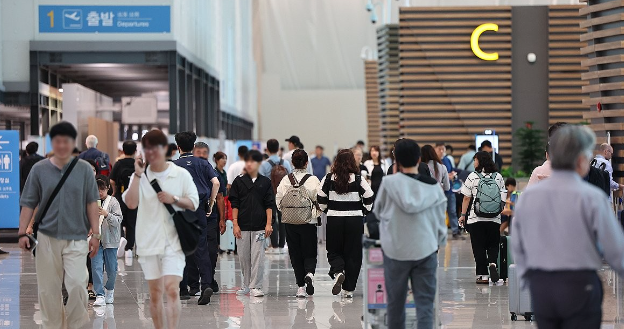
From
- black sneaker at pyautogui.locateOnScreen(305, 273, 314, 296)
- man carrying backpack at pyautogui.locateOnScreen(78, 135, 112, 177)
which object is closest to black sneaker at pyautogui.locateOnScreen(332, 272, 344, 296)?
black sneaker at pyautogui.locateOnScreen(305, 273, 314, 296)

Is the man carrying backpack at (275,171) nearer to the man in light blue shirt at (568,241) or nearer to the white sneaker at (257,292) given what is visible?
the white sneaker at (257,292)

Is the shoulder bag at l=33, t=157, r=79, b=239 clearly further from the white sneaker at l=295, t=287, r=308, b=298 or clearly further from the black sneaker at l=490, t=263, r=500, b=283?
the black sneaker at l=490, t=263, r=500, b=283

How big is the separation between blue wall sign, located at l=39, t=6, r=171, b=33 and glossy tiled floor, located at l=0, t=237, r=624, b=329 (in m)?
9.16

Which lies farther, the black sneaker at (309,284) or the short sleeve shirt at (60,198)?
the black sneaker at (309,284)

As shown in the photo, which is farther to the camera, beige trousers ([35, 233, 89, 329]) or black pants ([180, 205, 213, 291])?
black pants ([180, 205, 213, 291])

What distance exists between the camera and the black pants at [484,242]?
10.7 m

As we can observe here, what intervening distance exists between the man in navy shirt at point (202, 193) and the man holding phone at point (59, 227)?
111 inches

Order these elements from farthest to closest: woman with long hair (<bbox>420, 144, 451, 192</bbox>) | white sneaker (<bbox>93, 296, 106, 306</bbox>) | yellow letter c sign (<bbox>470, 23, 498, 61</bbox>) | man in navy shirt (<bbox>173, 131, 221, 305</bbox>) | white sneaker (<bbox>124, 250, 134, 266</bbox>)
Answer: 1. yellow letter c sign (<bbox>470, 23, 498, 61</bbox>)
2. white sneaker (<bbox>124, 250, 134, 266</bbox>)
3. woman with long hair (<bbox>420, 144, 451, 192</bbox>)
4. man in navy shirt (<bbox>173, 131, 221, 305</bbox>)
5. white sneaker (<bbox>93, 296, 106, 306</bbox>)

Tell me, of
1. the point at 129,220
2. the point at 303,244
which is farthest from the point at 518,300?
the point at 129,220

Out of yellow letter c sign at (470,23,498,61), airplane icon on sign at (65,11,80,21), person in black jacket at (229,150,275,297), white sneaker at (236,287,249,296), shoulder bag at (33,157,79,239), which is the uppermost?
airplane icon on sign at (65,11,80,21)

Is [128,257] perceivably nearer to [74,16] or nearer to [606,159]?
[606,159]

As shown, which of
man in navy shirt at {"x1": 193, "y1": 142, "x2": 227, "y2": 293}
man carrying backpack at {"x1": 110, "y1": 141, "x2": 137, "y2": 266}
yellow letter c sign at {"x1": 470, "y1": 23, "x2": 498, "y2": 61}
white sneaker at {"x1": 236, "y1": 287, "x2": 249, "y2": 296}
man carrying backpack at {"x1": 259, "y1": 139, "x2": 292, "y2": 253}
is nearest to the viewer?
man in navy shirt at {"x1": 193, "y1": 142, "x2": 227, "y2": 293}

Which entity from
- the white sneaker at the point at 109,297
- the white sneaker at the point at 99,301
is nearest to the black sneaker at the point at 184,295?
the white sneaker at the point at 109,297

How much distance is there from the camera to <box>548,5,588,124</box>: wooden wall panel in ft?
72.0
